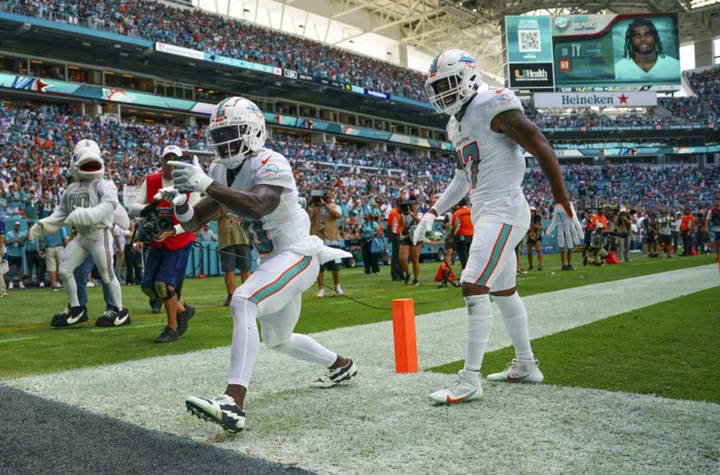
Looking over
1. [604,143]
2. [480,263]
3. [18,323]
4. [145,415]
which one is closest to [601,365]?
[480,263]

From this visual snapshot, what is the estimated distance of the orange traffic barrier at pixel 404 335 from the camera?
4.48 meters

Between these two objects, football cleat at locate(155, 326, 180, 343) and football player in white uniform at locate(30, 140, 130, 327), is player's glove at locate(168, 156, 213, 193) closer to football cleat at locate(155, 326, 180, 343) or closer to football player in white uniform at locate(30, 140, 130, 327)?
football cleat at locate(155, 326, 180, 343)

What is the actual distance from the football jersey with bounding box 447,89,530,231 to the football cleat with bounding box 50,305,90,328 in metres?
5.70

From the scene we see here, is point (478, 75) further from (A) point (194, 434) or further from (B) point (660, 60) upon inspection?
(B) point (660, 60)

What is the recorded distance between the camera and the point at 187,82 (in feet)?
129

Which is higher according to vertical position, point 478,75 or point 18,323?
point 478,75

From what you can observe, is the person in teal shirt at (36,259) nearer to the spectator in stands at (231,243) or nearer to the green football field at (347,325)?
the green football field at (347,325)

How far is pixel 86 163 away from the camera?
291 inches

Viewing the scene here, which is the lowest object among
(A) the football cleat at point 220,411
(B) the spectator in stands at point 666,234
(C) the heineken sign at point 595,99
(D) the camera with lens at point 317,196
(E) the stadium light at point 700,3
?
(A) the football cleat at point 220,411

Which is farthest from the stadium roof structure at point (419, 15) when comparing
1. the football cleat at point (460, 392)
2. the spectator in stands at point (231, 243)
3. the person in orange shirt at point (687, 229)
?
the football cleat at point (460, 392)

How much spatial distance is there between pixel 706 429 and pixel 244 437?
89.6 inches

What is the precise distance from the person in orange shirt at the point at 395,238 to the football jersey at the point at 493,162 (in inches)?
386

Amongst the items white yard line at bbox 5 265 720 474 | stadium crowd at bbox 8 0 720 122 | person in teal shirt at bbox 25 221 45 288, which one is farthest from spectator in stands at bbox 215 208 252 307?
stadium crowd at bbox 8 0 720 122

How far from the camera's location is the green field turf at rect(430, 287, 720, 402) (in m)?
4.02
